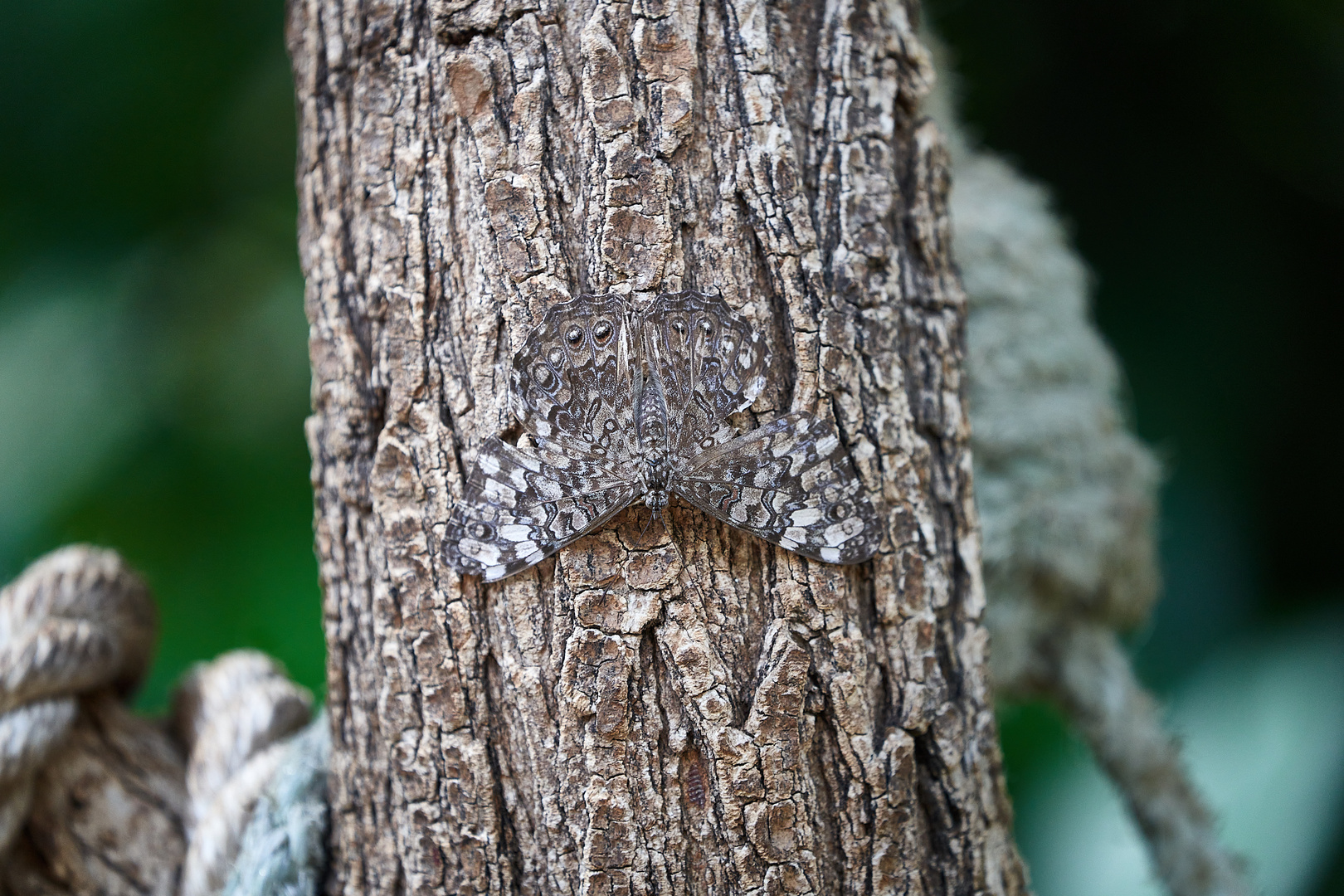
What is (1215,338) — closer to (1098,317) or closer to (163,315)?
(1098,317)

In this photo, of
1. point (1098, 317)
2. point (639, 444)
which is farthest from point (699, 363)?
point (1098, 317)

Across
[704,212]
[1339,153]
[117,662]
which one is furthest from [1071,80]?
[117,662]

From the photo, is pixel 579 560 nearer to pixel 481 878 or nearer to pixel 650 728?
pixel 650 728

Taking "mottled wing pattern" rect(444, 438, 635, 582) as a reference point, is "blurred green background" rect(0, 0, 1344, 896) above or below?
above

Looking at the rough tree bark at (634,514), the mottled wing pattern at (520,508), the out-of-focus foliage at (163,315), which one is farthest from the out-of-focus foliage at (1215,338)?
the out-of-focus foliage at (163,315)

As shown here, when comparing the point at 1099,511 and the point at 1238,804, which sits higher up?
the point at 1099,511

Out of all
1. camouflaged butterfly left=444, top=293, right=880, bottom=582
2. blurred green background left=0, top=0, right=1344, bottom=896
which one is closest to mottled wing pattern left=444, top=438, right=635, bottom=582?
camouflaged butterfly left=444, top=293, right=880, bottom=582

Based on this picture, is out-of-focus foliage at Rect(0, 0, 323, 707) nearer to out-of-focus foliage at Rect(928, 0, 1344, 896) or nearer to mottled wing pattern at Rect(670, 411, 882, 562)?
mottled wing pattern at Rect(670, 411, 882, 562)
